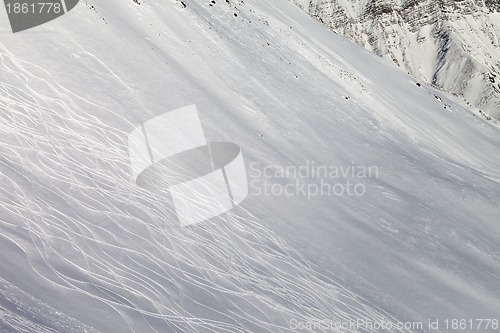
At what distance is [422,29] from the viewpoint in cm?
15138

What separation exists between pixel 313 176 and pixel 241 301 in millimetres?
6127

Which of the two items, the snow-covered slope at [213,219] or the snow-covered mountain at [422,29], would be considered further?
the snow-covered mountain at [422,29]

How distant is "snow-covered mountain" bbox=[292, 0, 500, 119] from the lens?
143875mm

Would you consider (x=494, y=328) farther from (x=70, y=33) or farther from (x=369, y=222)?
(x=70, y=33)

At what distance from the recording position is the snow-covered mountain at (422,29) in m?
144

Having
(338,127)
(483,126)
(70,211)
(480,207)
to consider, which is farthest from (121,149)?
(483,126)

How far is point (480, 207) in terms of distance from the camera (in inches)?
641

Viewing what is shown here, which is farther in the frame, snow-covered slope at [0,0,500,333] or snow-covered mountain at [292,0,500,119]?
snow-covered mountain at [292,0,500,119]

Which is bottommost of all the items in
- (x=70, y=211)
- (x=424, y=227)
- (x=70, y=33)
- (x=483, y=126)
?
(x=483, y=126)

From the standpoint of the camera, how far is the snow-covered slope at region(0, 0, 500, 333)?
748 centimetres

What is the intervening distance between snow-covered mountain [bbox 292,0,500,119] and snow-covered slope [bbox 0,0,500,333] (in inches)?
5130

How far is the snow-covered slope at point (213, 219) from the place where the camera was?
7.48 meters

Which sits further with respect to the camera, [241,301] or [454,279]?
[454,279]

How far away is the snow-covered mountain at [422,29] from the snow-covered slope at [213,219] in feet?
428
